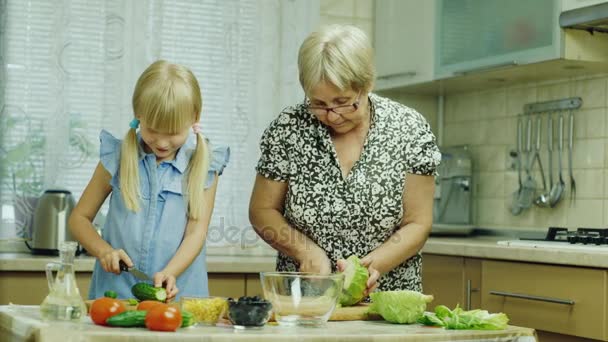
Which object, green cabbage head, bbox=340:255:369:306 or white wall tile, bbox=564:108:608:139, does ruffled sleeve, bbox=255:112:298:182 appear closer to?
green cabbage head, bbox=340:255:369:306

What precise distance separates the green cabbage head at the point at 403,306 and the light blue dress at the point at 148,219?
0.77 meters

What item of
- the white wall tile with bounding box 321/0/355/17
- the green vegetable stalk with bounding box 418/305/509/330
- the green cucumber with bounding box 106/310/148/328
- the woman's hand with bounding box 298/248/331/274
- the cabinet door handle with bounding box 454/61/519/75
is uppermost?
the white wall tile with bounding box 321/0/355/17

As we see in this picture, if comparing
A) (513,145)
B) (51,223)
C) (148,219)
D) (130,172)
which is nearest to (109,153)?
(130,172)

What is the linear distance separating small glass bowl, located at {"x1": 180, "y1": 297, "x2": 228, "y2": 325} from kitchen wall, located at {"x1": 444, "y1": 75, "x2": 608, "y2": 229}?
85.6 inches

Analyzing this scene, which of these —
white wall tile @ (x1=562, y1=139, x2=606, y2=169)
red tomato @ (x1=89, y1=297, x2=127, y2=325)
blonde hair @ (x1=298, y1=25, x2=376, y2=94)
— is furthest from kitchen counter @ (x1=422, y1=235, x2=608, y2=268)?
red tomato @ (x1=89, y1=297, x2=127, y2=325)

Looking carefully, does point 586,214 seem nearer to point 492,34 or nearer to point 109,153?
point 492,34

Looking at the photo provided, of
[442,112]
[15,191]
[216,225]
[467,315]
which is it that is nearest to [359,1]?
[442,112]

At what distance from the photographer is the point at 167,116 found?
7.54 ft

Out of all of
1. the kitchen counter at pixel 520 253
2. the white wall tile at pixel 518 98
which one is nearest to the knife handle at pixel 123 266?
the kitchen counter at pixel 520 253

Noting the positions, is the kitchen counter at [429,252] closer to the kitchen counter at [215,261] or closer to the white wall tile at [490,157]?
the kitchen counter at [215,261]

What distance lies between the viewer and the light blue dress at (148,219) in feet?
8.07

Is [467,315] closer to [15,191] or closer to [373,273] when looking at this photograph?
[373,273]

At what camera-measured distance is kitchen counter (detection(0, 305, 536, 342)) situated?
1539mm

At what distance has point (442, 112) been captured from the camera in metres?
4.48
